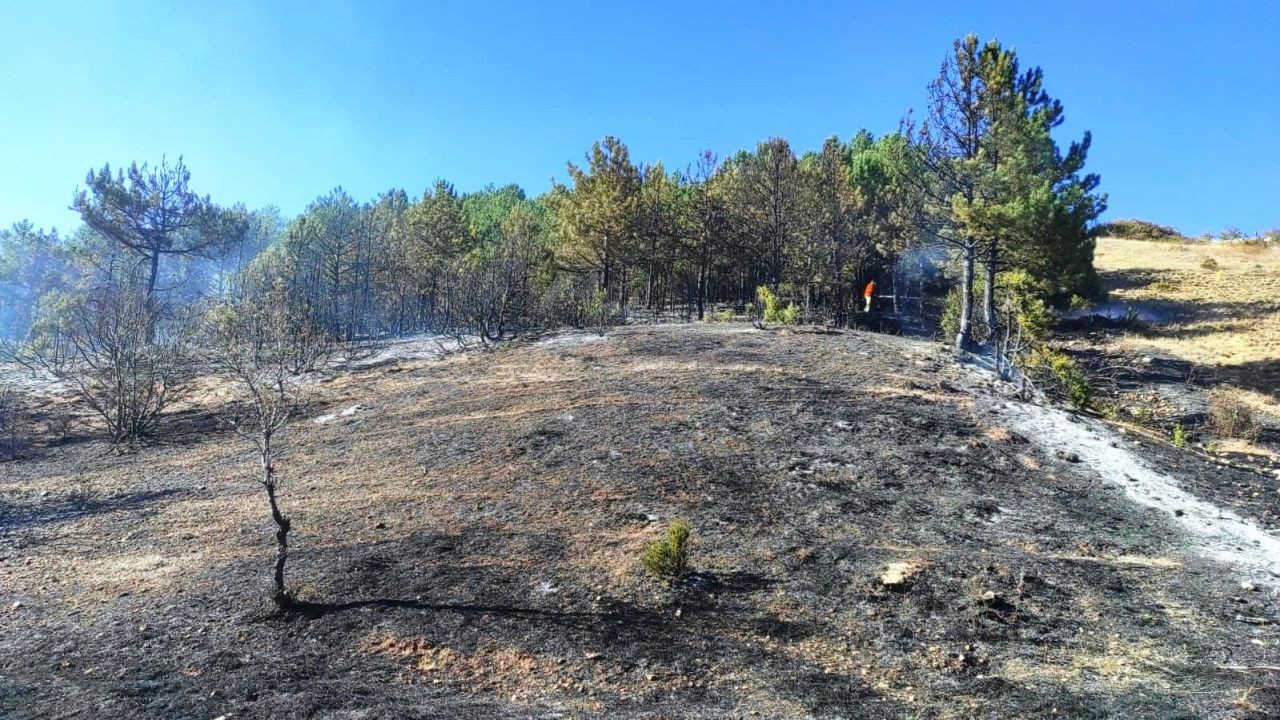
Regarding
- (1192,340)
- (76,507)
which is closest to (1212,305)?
(1192,340)

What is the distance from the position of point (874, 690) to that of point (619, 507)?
11.9ft

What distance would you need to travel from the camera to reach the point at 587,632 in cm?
502

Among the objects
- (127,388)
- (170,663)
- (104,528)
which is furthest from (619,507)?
(127,388)

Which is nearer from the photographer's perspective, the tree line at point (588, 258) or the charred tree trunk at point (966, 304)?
the tree line at point (588, 258)

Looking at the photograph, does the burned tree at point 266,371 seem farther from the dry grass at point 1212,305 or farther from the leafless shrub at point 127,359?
the dry grass at point 1212,305

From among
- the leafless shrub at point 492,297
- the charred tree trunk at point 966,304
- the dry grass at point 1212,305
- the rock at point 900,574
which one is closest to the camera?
the rock at point 900,574

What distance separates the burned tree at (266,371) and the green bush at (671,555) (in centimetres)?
275

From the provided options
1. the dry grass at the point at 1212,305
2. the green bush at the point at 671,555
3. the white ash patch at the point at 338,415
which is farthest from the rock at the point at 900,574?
the dry grass at the point at 1212,305

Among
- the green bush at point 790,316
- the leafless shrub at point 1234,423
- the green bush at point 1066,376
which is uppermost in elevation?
the green bush at point 790,316

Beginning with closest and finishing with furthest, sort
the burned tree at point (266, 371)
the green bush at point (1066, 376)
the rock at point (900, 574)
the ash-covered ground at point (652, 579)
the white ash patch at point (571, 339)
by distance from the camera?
1. the ash-covered ground at point (652, 579)
2. the burned tree at point (266, 371)
3. the rock at point (900, 574)
4. the green bush at point (1066, 376)
5. the white ash patch at point (571, 339)

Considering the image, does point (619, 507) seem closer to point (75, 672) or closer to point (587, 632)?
point (587, 632)

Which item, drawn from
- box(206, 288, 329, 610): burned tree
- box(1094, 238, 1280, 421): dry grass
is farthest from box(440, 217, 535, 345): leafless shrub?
box(1094, 238, 1280, 421): dry grass

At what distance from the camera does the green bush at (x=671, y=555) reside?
565cm

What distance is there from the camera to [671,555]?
225 inches
